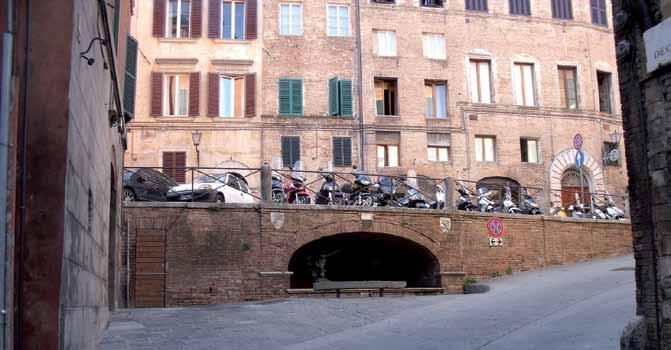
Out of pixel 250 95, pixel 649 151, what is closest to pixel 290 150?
pixel 250 95

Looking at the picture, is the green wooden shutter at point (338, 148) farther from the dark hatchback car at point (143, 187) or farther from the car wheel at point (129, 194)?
the car wheel at point (129, 194)

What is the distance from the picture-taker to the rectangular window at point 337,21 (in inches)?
1175

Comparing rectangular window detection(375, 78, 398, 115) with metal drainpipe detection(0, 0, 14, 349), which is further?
rectangular window detection(375, 78, 398, 115)

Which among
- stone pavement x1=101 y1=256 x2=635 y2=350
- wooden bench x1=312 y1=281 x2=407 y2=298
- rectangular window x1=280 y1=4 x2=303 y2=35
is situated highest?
rectangular window x1=280 y1=4 x2=303 y2=35

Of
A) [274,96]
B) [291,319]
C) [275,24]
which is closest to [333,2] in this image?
[275,24]

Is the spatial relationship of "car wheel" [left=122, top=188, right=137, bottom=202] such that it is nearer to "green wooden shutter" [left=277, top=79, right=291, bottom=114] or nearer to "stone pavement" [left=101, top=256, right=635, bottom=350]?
"stone pavement" [left=101, top=256, right=635, bottom=350]

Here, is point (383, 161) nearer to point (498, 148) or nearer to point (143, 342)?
point (498, 148)

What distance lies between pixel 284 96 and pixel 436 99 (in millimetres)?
5940

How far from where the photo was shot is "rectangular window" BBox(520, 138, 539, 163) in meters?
30.9

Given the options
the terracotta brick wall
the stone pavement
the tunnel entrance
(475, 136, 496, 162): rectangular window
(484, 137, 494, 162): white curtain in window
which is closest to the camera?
the stone pavement

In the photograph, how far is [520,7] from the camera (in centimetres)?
3209

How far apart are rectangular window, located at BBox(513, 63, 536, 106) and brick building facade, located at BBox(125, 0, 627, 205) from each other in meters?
0.06

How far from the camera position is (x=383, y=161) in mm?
29250

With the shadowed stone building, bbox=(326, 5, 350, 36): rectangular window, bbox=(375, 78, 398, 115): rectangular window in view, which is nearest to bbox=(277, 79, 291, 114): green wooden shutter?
bbox=(326, 5, 350, 36): rectangular window
